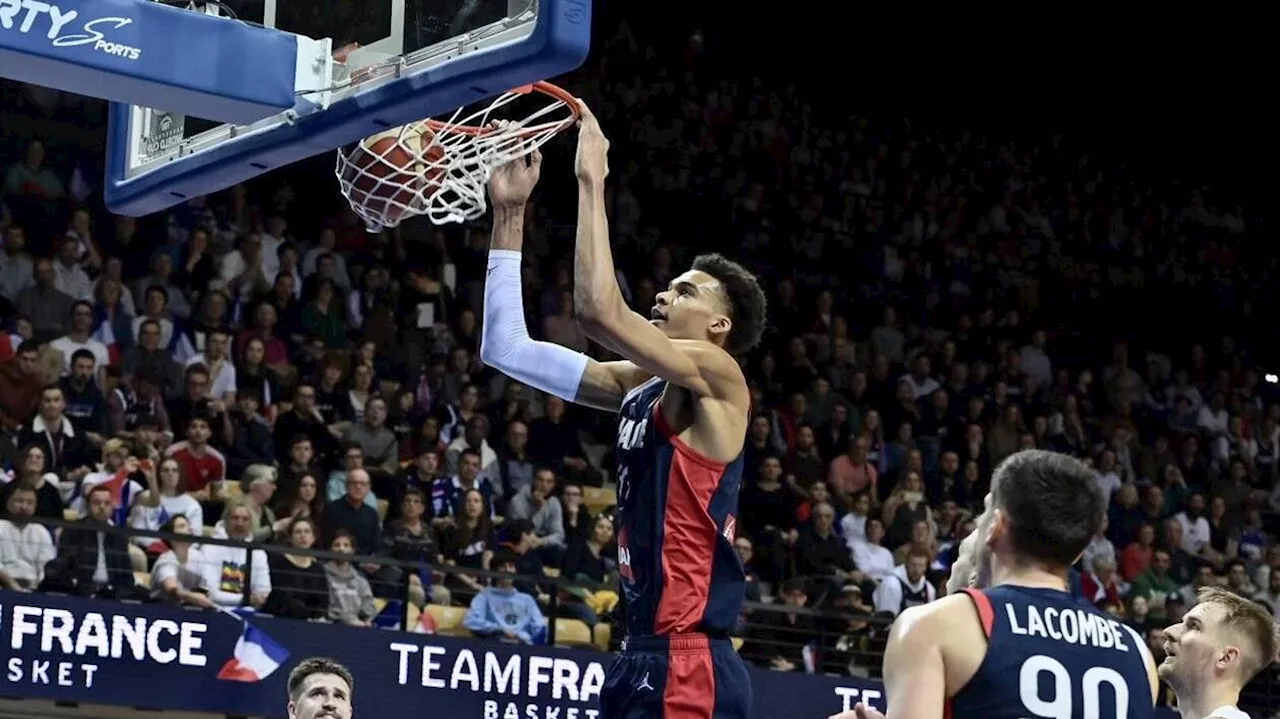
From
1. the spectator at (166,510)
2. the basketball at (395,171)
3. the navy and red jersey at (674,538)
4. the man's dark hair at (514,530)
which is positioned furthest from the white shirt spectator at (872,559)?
the navy and red jersey at (674,538)

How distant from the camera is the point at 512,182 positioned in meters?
5.08

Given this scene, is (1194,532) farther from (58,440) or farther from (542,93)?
(542,93)

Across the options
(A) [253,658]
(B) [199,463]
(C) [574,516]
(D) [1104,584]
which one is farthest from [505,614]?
(D) [1104,584]

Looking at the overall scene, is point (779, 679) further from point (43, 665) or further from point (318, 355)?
point (43, 665)

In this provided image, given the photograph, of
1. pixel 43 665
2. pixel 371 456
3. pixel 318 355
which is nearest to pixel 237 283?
pixel 318 355

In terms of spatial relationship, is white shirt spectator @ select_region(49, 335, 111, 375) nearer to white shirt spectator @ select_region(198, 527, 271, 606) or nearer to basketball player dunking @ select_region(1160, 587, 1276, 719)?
white shirt spectator @ select_region(198, 527, 271, 606)

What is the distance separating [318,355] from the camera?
40.5ft

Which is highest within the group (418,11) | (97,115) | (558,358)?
(97,115)

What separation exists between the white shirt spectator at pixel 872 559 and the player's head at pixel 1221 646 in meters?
7.64

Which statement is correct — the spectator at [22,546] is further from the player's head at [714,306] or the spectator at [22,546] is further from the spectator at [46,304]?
the player's head at [714,306]

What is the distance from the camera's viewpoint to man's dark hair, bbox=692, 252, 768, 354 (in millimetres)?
5016

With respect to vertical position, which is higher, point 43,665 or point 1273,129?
point 1273,129

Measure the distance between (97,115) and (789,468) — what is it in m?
5.65

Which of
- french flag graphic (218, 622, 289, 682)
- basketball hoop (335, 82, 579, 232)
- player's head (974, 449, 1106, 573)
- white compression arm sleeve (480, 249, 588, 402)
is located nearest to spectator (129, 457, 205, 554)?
french flag graphic (218, 622, 289, 682)
